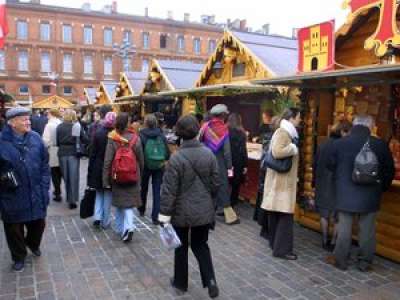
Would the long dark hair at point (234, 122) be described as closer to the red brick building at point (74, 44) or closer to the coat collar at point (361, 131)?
the coat collar at point (361, 131)

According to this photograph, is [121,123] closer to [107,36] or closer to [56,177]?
[56,177]

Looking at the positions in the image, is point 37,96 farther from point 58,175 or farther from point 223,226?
point 223,226

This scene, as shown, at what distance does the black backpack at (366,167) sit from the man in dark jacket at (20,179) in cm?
351

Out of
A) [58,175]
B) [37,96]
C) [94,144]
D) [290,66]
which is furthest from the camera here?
[37,96]

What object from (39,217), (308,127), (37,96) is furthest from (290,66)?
(37,96)

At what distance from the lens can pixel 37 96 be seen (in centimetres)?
4644

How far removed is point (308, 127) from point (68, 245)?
402 cm

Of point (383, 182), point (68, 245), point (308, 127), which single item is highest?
point (308, 127)

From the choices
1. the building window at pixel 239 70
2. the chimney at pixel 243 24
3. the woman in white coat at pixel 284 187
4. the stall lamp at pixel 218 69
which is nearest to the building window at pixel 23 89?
the chimney at pixel 243 24

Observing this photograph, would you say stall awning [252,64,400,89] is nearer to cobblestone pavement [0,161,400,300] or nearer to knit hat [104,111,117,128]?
knit hat [104,111,117,128]

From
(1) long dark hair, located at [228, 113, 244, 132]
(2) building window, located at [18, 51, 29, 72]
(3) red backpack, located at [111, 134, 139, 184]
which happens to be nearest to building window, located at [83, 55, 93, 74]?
(2) building window, located at [18, 51, 29, 72]

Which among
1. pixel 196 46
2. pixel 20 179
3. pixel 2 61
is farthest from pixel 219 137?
pixel 196 46

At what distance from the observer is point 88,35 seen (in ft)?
157

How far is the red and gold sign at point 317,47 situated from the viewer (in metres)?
5.78
